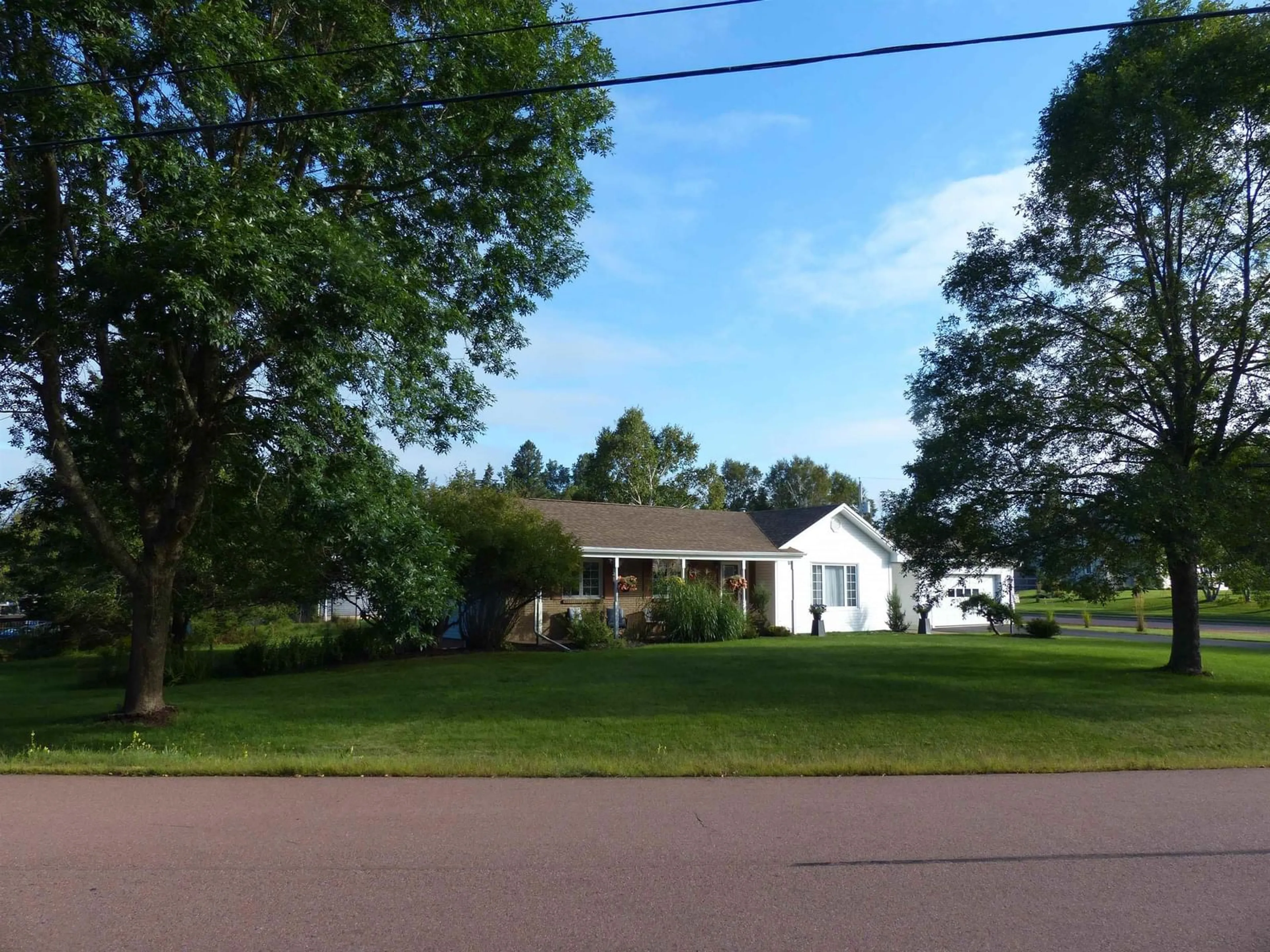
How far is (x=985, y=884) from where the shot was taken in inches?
236

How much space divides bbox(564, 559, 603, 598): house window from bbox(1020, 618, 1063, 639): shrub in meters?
13.7

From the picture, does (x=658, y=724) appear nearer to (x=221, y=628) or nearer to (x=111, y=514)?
(x=111, y=514)

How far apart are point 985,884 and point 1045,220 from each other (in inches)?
615

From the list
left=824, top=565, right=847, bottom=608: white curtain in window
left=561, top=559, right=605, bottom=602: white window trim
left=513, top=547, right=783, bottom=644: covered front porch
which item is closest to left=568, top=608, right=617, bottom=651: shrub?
left=513, top=547, right=783, bottom=644: covered front porch

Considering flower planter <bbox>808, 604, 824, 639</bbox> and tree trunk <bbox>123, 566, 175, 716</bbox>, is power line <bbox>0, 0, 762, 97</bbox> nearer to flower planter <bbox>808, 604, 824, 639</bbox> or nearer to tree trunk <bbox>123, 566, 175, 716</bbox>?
tree trunk <bbox>123, 566, 175, 716</bbox>

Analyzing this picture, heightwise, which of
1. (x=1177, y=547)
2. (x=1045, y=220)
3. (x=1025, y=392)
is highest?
(x=1045, y=220)

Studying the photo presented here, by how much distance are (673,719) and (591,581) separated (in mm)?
14353

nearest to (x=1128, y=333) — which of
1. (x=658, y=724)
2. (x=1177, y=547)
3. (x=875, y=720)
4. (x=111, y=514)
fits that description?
(x=1177, y=547)

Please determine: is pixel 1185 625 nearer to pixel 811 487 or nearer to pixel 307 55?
pixel 307 55

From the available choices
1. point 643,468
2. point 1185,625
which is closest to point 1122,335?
point 1185,625

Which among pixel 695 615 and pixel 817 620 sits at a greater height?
pixel 695 615

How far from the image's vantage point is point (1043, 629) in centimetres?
3061

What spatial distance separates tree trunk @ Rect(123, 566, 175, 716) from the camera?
44.2 feet

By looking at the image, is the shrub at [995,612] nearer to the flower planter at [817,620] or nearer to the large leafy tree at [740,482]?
the flower planter at [817,620]
